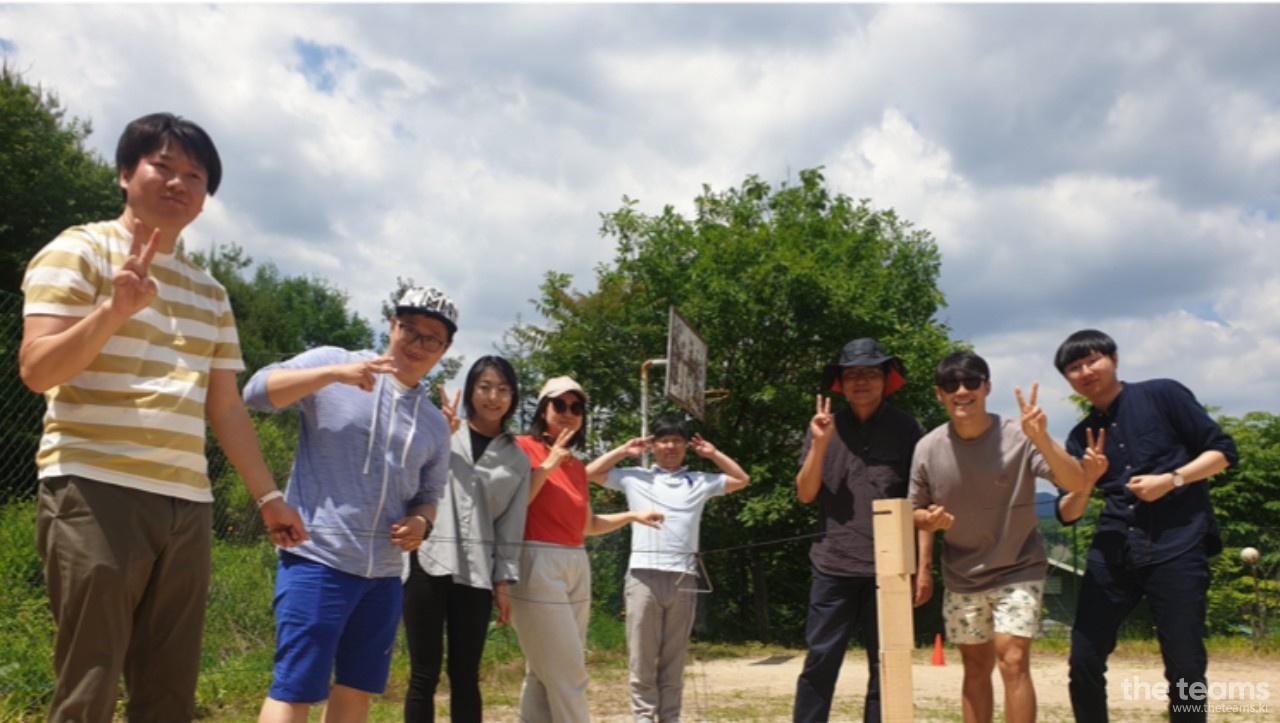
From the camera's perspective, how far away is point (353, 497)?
2.85 metres

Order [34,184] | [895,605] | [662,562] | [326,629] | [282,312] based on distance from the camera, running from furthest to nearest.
→ [282,312]
[34,184]
[662,562]
[326,629]
[895,605]

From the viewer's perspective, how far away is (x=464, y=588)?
141 inches

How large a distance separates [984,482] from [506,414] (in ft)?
6.44

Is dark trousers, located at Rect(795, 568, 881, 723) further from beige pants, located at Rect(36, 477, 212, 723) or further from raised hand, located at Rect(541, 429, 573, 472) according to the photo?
beige pants, located at Rect(36, 477, 212, 723)

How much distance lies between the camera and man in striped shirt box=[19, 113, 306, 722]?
1.99 meters

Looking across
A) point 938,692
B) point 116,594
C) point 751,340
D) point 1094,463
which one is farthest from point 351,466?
point 751,340

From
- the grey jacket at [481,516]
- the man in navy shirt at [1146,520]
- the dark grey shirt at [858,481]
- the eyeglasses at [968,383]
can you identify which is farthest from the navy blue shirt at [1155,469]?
the grey jacket at [481,516]

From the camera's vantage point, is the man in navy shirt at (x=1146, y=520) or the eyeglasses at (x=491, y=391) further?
the eyeglasses at (x=491, y=391)

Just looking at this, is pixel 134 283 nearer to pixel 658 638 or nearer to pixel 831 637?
pixel 831 637

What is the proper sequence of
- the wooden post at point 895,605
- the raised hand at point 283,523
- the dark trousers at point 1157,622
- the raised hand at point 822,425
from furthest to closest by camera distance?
the raised hand at point 822,425, the dark trousers at point 1157,622, the raised hand at point 283,523, the wooden post at point 895,605

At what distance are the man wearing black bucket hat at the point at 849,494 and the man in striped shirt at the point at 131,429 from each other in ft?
7.43

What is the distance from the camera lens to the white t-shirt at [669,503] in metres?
4.91

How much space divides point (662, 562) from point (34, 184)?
17.3m

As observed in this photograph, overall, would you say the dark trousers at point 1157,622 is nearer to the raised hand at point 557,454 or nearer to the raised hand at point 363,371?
the raised hand at point 557,454
